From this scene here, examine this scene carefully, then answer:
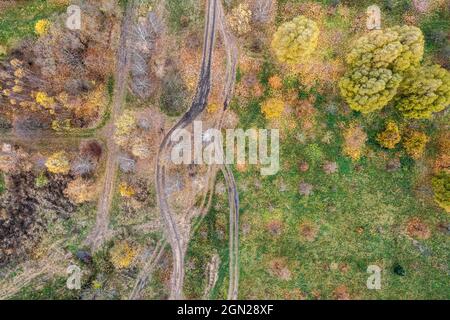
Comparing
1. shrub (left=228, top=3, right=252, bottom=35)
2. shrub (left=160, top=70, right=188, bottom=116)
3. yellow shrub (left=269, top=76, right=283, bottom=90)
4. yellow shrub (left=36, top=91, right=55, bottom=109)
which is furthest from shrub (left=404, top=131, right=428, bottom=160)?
yellow shrub (left=36, top=91, right=55, bottom=109)

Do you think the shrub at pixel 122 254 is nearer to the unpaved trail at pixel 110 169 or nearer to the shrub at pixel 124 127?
the unpaved trail at pixel 110 169

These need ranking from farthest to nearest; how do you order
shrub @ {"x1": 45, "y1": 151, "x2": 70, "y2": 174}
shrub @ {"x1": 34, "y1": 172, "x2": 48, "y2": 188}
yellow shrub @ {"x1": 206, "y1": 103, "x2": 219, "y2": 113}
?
shrub @ {"x1": 34, "y1": 172, "x2": 48, "y2": 188}, yellow shrub @ {"x1": 206, "y1": 103, "x2": 219, "y2": 113}, shrub @ {"x1": 45, "y1": 151, "x2": 70, "y2": 174}

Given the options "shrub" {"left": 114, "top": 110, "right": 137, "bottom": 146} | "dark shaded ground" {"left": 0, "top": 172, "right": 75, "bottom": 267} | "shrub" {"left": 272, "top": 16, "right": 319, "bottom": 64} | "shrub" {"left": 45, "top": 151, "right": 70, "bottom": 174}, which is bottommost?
"dark shaded ground" {"left": 0, "top": 172, "right": 75, "bottom": 267}

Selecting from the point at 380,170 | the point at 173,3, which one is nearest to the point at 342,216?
the point at 380,170

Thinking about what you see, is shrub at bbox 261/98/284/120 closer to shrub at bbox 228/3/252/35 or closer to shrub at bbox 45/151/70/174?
shrub at bbox 228/3/252/35

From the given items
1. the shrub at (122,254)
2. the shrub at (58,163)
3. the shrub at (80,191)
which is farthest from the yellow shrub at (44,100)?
the shrub at (122,254)

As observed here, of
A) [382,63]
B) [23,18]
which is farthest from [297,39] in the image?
[23,18]
